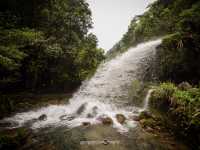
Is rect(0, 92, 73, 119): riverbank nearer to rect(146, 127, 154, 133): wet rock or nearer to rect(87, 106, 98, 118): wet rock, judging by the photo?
rect(87, 106, 98, 118): wet rock

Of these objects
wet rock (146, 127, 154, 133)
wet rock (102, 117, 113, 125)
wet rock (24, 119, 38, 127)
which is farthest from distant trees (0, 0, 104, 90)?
wet rock (146, 127, 154, 133)

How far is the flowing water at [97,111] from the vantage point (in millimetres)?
5797

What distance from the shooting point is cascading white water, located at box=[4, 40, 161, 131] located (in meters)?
7.28

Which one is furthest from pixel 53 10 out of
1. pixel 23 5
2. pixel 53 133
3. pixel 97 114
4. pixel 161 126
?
pixel 161 126

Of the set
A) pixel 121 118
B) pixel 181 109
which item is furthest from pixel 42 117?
pixel 181 109

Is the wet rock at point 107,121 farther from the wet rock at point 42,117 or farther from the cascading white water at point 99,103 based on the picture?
the wet rock at point 42,117

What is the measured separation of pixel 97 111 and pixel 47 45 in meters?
4.92

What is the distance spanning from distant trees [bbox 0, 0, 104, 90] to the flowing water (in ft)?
4.94

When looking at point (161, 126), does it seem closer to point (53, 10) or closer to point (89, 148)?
point (89, 148)

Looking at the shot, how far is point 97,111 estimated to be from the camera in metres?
8.26

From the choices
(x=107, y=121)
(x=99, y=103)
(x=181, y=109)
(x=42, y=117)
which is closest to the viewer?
(x=181, y=109)

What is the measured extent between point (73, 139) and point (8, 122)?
3.15 metres

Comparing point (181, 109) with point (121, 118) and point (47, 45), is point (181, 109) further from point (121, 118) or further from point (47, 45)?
point (47, 45)

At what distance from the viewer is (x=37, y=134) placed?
5.80 metres
